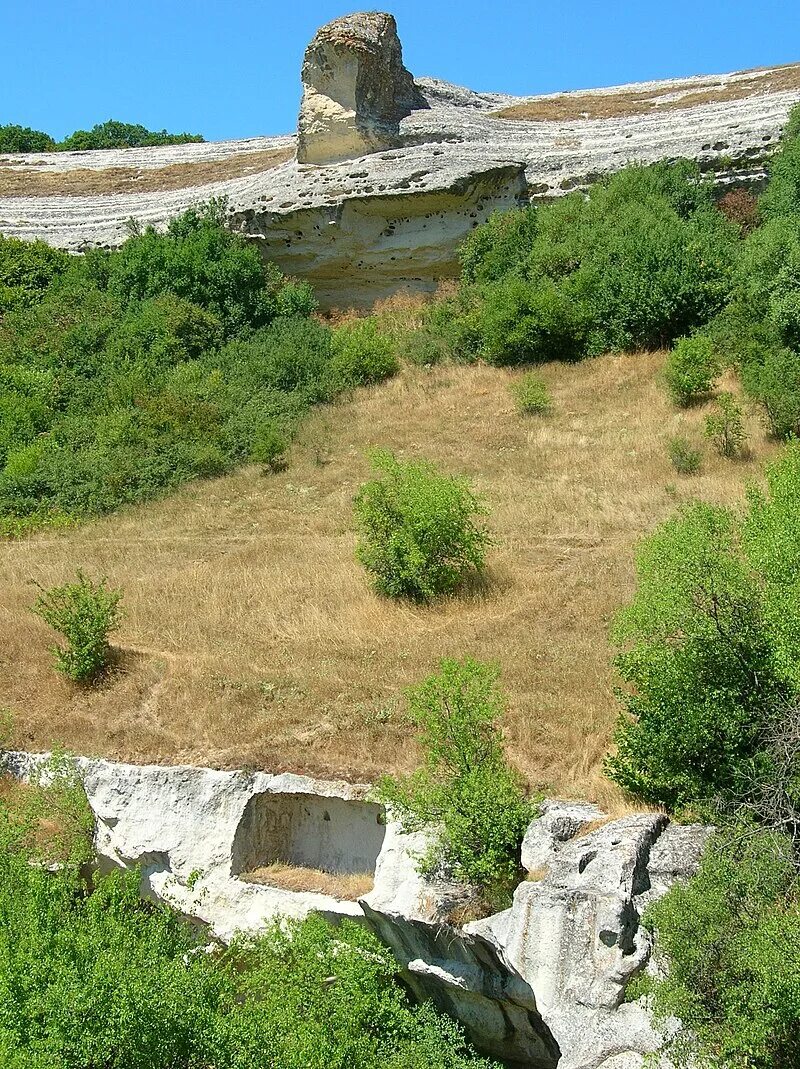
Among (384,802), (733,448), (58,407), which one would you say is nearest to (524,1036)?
(384,802)

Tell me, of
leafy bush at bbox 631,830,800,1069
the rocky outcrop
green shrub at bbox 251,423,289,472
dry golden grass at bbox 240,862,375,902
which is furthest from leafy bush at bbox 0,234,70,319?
leafy bush at bbox 631,830,800,1069

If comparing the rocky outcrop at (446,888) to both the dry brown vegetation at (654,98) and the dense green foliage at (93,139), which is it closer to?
the dry brown vegetation at (654,98)

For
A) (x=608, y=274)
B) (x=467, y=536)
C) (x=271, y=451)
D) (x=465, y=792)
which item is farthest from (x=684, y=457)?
(x=465, y=792)

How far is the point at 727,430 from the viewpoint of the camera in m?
17.4

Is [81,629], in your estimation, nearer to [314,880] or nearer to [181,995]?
[314,880]

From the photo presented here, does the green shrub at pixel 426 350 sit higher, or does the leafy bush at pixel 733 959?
the green shrub at pixel 426 350

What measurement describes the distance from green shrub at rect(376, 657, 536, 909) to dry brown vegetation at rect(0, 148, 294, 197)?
1061 inches

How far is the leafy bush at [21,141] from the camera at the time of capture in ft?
152

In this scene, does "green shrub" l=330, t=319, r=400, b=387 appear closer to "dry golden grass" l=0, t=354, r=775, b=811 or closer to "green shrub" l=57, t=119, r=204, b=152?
"dry golden grass" l=0, t=354, r=775, b=811

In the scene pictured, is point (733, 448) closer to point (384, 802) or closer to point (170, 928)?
point (384, 802)

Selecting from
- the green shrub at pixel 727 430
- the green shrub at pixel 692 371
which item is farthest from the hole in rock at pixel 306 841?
the green shrub at pixel 692 371

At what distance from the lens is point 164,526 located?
18.0m

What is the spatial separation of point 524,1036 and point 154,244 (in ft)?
81.0

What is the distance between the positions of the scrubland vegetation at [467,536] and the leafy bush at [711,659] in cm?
3
